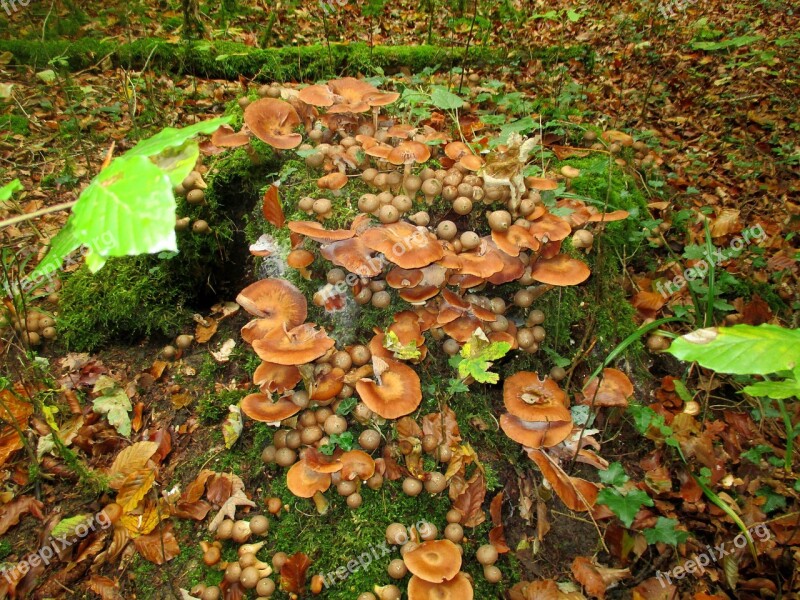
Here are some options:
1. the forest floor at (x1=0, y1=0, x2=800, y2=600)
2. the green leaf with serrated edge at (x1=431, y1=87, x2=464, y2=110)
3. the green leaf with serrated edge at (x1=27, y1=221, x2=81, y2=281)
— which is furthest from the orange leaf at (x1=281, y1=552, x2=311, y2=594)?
the green leaf with serrated edge at (x1=431, y1=87, x2=464, y2=110)

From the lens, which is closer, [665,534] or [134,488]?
[665,534]

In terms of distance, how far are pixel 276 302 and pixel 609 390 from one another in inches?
115

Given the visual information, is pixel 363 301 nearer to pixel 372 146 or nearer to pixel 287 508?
pixel 372 146

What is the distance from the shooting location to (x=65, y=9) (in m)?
10.1

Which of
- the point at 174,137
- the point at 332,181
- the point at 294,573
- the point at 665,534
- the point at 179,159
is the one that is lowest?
the point at 294,573

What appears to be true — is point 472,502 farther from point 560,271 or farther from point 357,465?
point 560,271

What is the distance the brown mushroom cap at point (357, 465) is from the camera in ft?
11.9

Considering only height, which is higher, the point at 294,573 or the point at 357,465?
the point at 357,465

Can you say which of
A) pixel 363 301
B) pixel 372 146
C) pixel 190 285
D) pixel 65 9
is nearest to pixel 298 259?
pixel 363 301

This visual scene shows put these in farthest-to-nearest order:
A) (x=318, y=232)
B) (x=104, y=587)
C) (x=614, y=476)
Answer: (x=318, y=232) → (x=614, y=476) → (x=104, y=587)

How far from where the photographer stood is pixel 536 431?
378 centimetres

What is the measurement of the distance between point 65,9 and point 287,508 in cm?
1161

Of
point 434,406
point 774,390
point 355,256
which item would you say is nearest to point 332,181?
point 355,256

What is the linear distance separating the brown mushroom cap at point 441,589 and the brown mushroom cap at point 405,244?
7.26 ft
